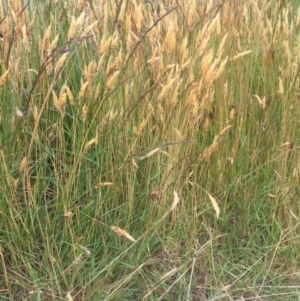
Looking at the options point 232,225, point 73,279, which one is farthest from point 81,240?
point 232,225

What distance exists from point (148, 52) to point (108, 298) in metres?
0.88

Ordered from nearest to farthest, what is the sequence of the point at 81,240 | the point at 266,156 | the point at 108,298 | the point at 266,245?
the point at 108,298 → the point at 81,240 → the point at 266,245 → the point at 266,156

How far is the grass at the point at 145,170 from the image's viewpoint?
146 centimetres

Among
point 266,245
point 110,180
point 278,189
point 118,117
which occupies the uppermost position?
point 118,117

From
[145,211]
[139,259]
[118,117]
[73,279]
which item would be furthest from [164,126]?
[73,279]

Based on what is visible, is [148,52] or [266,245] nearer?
[266,245]

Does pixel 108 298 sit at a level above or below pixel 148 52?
below

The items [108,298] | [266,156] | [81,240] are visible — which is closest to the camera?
[108,298]

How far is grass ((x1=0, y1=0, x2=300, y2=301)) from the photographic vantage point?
1.46m

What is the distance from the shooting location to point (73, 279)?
4.89 ft

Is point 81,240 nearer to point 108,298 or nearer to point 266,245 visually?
point 108,298

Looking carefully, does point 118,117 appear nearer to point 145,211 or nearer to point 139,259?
point 145,211

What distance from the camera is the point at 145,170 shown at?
5.65ft

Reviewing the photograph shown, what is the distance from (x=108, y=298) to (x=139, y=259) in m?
0.19
